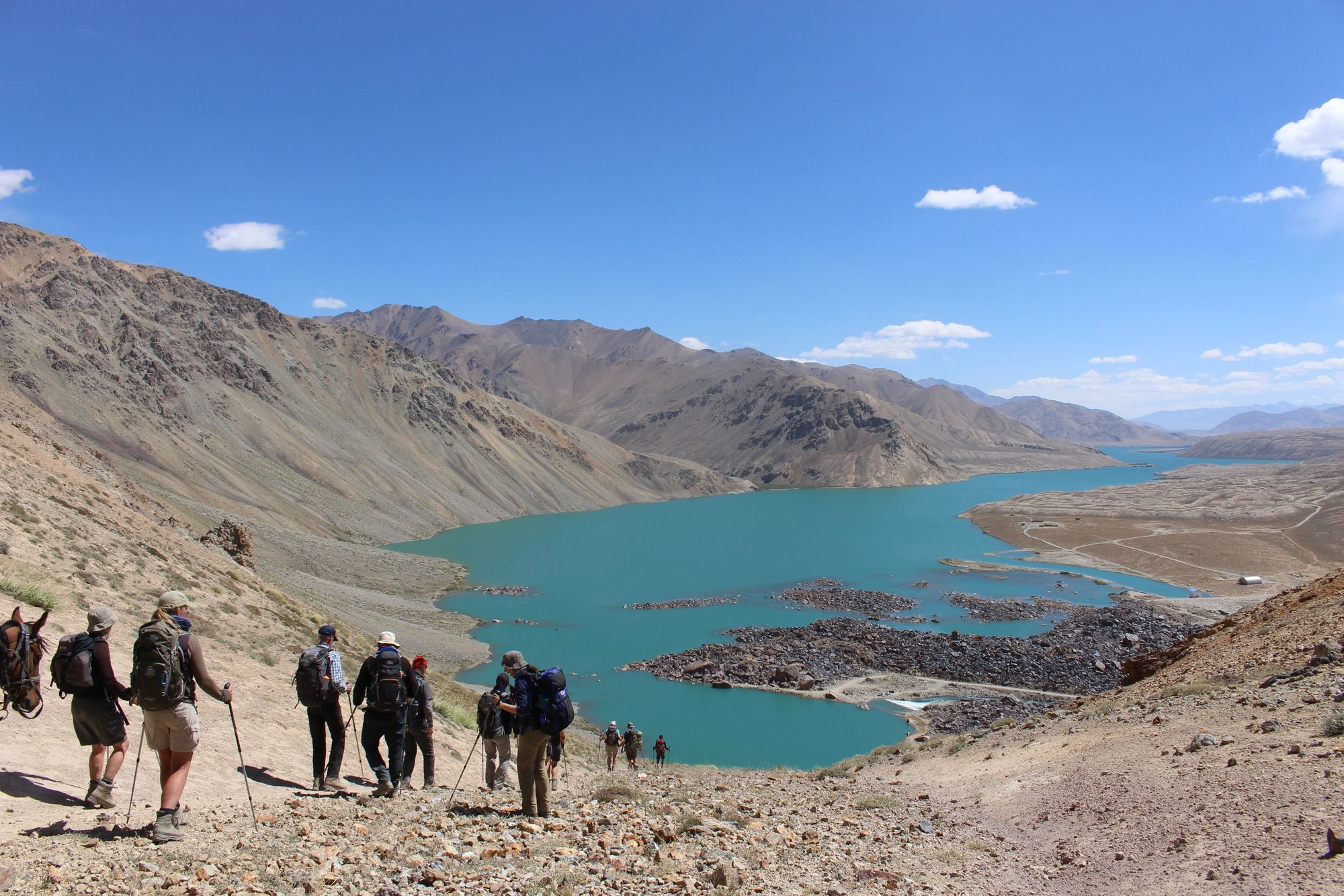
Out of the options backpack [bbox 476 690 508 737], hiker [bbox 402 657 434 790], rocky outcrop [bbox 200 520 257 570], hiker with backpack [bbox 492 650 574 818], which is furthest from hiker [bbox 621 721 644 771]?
rocky outcrop [bbox 200 520 257 570]

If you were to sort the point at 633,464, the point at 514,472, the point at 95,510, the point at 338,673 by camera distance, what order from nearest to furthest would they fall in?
the point at 338,673, the point at 95,510, the point at 514,472, the point at 633,464

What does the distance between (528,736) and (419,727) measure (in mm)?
2429

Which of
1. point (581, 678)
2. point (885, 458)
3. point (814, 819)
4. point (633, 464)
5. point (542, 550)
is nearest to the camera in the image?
point (814, 819)

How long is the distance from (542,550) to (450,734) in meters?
66.3

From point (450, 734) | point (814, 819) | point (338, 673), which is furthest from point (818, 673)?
point (338, 673)

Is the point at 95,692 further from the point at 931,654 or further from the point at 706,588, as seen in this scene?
the point at 706,588

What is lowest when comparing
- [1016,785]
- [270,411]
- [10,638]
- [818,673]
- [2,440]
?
[818,673]

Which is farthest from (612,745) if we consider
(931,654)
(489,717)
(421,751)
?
(931,654)

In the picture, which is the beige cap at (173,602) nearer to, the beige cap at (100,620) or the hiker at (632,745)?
the beige cap at (100,620)

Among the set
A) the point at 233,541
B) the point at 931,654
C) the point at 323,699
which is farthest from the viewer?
the point at 931,654

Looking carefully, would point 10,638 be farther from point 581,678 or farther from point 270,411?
point 270,411

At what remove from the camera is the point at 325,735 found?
9469 millimetres

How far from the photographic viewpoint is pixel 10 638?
7.35m

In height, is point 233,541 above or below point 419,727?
above
